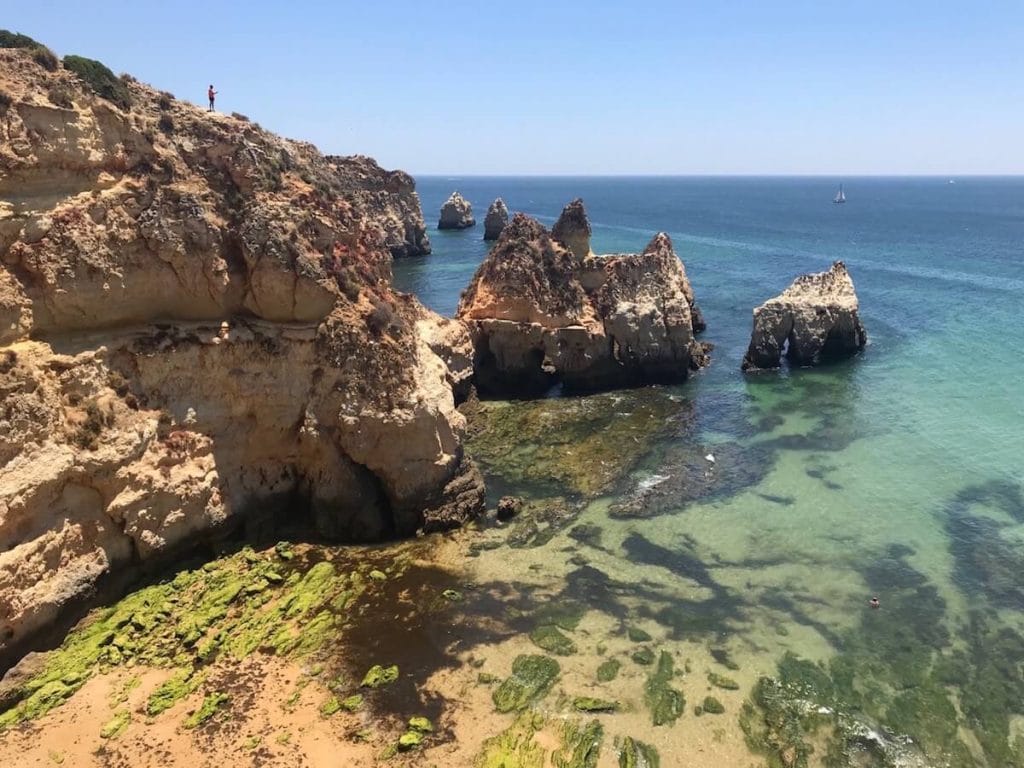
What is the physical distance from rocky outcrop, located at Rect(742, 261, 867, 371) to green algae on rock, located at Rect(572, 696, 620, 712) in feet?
114

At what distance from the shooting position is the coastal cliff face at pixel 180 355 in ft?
69.6

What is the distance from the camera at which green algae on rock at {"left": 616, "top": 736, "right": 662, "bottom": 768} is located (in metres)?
17.6

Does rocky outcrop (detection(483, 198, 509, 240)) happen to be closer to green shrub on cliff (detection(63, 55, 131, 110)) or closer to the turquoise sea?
the turquoise sea

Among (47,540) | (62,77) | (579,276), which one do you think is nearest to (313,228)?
(62,77)

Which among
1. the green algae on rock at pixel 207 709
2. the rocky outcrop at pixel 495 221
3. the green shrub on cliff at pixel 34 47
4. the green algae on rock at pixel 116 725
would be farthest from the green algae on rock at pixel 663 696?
the rocky outcrop at pixel 495 221

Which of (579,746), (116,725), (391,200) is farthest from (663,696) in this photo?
(391,200)

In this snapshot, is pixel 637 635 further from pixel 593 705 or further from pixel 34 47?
pixel 34 47

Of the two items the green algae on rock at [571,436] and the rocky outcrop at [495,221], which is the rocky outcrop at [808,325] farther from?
the rocky outcrop at [495,221]

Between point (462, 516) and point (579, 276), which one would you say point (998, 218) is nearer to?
point (579, 276)

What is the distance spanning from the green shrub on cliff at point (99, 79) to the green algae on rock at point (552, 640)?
75.6ft

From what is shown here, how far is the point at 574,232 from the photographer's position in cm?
4722

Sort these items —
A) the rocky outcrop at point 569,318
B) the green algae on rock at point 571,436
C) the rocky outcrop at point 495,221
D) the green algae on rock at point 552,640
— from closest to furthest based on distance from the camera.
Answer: the green algae on rock at point 552,640, the green algae on rock at point 571,436, the rocky outcrop at point 569,318, the rocky outcrop at point 495,221

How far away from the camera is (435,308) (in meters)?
65.8

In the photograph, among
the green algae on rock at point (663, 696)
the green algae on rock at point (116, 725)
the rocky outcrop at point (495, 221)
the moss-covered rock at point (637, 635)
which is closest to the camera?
the green algae on rock at point (116, 725)
